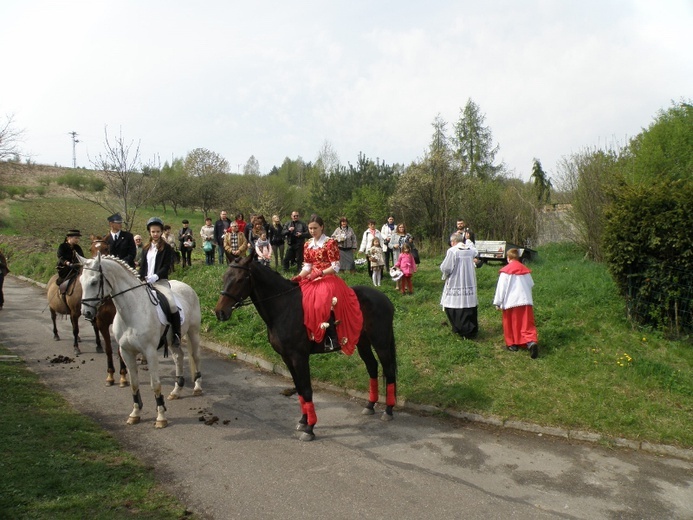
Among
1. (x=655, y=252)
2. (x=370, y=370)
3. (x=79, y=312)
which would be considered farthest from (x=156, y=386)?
(x=655, y=252)

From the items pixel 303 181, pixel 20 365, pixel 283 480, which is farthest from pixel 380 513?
pixel 303 181

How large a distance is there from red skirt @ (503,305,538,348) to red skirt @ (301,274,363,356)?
337 centimetres

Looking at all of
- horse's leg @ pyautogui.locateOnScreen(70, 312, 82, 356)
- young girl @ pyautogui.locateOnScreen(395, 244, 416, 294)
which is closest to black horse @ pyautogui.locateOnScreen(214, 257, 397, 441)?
horse's leg @ pyautogui.locateOnScreen(70, 312, 82, 356)

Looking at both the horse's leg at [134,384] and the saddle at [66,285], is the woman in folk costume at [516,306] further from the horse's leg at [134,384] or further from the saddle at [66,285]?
the saddle at [66,285]

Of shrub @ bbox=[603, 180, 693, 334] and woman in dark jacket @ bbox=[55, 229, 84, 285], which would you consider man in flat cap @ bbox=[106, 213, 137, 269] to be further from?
shrub @ bbox=[603, 180, 693, 334]

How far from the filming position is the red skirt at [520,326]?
8367mm

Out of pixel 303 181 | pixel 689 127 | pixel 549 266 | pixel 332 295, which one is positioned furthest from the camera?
pixel 303 181

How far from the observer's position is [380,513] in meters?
4.50

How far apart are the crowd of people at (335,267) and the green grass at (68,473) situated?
6.65ft

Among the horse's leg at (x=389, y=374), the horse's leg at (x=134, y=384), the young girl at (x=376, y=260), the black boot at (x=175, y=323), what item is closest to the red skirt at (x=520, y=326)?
the horse's leg at (x=389, y=374)

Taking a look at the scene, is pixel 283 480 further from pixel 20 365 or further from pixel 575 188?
pixel 575 188

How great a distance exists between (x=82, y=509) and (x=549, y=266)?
45.8 ft

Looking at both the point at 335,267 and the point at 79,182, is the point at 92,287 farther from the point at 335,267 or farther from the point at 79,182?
Result: the point at 79,182

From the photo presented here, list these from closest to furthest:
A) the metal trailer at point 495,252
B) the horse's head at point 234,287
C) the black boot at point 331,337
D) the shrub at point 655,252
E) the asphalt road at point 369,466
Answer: the asphalt road at point 369,466 → the horse's head at point 234,287 → the black boot at point 331,337 → the shrub at point 655,252 → the metal trailer at point 495,252
